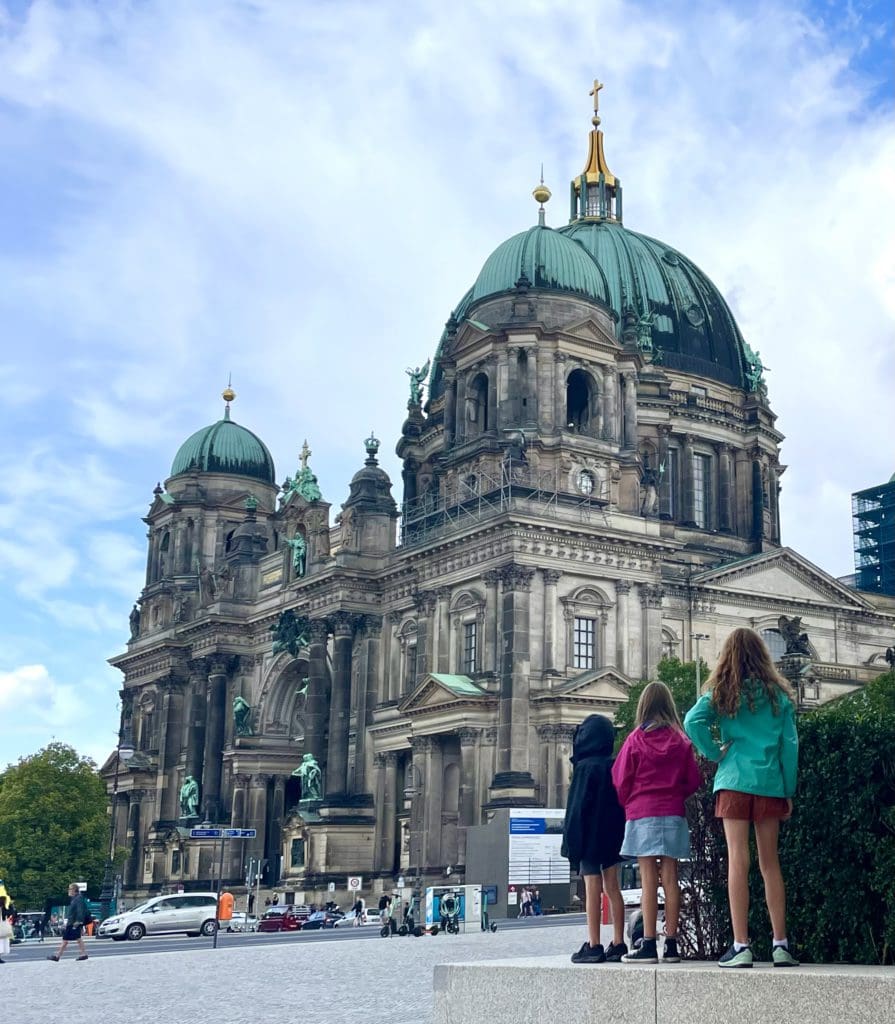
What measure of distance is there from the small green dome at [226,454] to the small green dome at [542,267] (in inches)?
1281

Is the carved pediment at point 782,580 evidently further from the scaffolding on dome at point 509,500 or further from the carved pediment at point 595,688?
the carved pediment at point 595,688

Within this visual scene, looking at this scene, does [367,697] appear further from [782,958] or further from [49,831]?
[782,958]

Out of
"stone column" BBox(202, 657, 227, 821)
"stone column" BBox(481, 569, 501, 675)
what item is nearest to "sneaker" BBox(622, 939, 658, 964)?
"stone column" BBox(481, 569, 501, 675)

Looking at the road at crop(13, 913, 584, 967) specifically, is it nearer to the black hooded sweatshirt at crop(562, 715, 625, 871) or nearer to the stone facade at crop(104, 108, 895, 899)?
the stone facade at crop(104, 108, 895, 899)

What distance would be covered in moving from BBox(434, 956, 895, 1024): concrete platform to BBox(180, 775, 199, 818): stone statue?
73.5m

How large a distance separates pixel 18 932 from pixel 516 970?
210ft

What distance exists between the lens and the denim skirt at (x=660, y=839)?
10.7 m

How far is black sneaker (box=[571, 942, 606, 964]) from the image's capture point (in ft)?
35.6

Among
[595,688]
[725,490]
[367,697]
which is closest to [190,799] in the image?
[367,697]

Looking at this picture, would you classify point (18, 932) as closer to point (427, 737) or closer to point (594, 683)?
point (427, 737)

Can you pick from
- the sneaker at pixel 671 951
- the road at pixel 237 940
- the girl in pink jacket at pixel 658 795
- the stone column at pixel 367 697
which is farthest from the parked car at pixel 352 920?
the girl in pink jacket at pixel 658 795

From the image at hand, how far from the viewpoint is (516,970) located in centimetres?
1045

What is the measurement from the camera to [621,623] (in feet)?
208

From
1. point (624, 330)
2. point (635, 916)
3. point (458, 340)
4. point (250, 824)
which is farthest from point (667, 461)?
point (635, 916)
